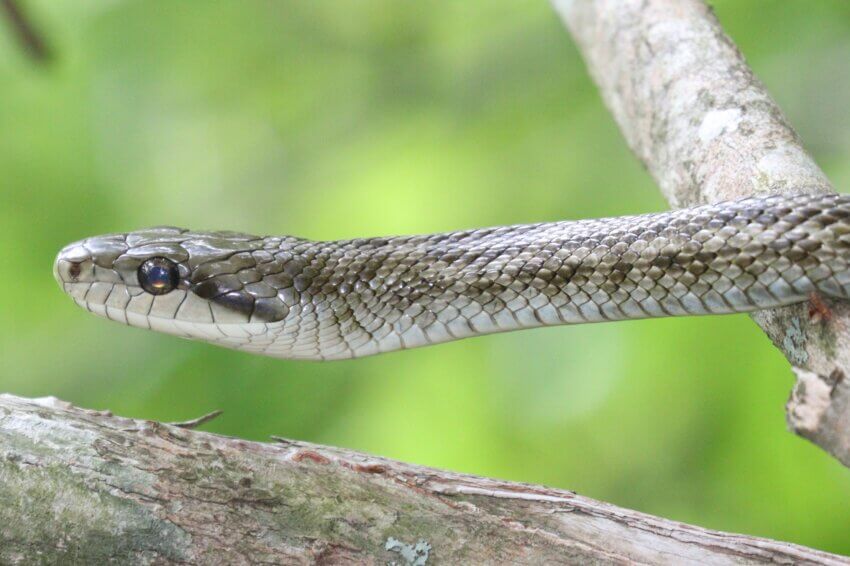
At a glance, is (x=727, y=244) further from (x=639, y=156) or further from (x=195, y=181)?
(x=195, y=181)

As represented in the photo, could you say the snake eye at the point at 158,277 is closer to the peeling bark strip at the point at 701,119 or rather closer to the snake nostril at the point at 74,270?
the snake nostril at the point at 74,270

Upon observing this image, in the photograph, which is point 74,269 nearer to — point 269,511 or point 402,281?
point 402,281

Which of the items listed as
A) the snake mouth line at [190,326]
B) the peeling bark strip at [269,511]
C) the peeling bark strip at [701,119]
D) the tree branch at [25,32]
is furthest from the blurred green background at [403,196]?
the peeling bark strip at [269,511]

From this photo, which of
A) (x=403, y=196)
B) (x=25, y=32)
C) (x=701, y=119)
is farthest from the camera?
(x=403, y=196)

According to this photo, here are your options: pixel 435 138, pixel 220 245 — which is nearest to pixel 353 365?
pixel 435 138

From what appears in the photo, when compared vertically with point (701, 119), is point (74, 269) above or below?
below

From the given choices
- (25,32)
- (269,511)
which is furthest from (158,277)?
(25,32)
